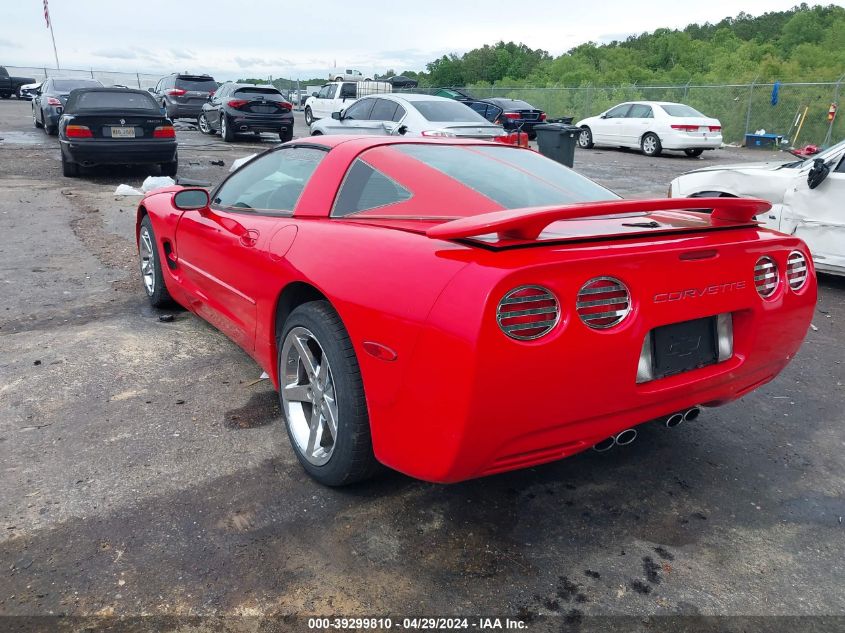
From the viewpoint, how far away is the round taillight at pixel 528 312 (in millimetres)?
1999

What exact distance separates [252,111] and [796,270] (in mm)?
17048

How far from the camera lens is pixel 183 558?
7.70 ft

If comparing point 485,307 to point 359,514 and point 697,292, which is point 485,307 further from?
point 359,514

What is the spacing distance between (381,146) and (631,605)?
2193 millimetres

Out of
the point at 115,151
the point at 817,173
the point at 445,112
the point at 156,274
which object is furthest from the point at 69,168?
the point at 817,173

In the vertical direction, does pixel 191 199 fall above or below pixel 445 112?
below

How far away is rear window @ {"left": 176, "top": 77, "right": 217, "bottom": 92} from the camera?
23.0m

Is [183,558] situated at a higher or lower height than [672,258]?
lower

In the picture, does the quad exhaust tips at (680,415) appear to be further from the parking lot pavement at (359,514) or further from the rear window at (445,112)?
the rear window at (445,112)

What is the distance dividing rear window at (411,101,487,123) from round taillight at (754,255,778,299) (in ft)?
31.0

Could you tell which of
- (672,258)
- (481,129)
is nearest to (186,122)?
(481,129)

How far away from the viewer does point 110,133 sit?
1076 centimetres

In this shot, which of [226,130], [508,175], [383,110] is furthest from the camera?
[226,130]

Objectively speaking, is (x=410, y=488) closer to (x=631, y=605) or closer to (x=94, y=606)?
(x=631, y=605)
